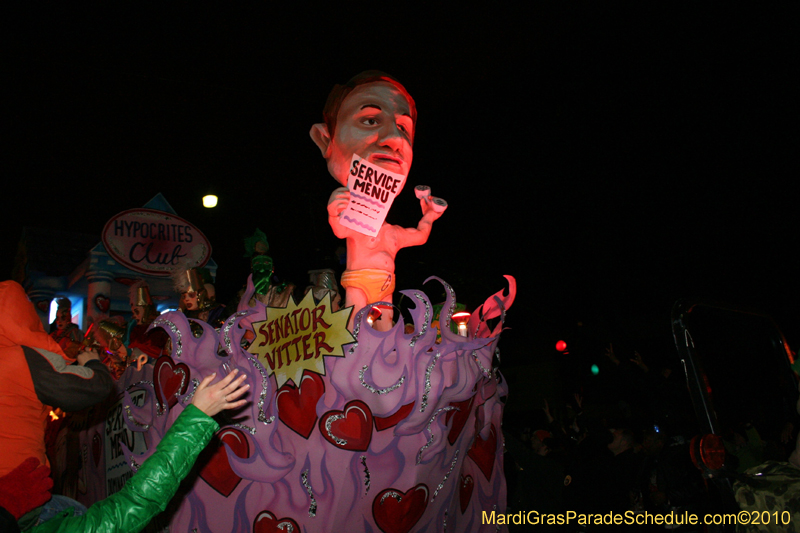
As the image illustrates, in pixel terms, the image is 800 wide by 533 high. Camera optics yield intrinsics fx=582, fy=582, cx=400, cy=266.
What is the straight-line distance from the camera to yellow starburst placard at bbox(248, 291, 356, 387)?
11.3 ft

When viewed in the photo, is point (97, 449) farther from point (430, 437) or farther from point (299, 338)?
point (430, 437)

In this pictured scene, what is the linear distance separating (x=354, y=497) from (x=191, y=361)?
1.39 m

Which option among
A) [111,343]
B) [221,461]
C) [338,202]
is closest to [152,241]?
[111,343]

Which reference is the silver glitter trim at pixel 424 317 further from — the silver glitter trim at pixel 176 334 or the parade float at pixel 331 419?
the silver glitter trim at pixel 176 334

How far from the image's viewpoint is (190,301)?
17.2 ft

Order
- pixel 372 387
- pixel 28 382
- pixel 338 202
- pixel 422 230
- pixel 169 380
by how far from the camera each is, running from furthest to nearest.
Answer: pixel 422 230 → pixel 338 202 → pixel 169 380 → pixel 372 387 → pixel 28 382

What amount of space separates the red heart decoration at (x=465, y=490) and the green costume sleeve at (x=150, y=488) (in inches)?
91.1

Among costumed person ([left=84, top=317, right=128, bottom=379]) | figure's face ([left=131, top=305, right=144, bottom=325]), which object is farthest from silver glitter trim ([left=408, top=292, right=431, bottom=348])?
costumed person ([left=84, top=317, right=128, bottom=379])

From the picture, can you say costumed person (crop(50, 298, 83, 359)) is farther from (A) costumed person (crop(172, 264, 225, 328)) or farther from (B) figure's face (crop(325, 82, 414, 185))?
(B) figure's face (crop(325, 82, 414, 185))

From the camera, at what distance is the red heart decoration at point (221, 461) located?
11.7 ft

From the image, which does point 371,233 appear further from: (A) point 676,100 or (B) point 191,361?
(A) point 676,100

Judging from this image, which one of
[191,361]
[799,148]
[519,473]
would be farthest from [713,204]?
[191,361]

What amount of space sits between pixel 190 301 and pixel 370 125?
88.6 inches

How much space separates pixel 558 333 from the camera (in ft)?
40.4
